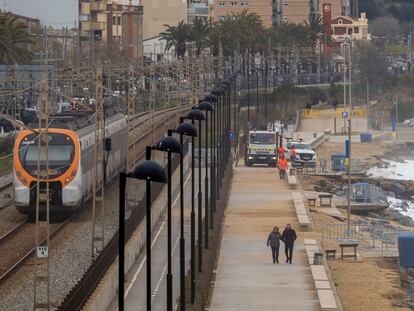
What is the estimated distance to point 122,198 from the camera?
19.8 m

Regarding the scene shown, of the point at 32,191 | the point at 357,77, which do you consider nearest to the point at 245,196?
the point at 32,191

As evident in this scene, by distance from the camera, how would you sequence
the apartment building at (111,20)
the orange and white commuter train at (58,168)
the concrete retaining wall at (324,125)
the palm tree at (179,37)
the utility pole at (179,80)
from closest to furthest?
the orange and white commuter train at (58,168) < the utility pole at (179,80) < the concrete retaining wall at (324,125) < the palm tree at (179,37) < the apartment building at (111,20)

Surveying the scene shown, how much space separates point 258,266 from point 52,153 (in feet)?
23.5

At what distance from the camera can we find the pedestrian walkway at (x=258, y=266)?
32.8 metres

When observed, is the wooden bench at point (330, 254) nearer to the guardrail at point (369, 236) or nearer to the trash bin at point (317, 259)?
the guardrail at point (369, 236)

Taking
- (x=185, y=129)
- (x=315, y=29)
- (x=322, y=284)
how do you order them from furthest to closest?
(x=315, y=29)
(x=322, y=284)
(x=185, y=129)

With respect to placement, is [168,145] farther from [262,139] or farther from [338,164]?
[338,164]

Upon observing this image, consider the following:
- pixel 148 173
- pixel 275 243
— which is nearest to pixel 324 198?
pixel 275 243

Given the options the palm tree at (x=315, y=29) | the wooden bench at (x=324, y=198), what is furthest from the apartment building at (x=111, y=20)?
the wooden bench at (x=324, y=198)

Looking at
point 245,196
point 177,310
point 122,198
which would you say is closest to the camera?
point 122,198

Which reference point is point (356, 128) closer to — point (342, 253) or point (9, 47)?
point (9, 47)

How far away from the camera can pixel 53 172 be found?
134ft

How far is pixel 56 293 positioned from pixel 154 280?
3.15m

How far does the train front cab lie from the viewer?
4009 centimetres
